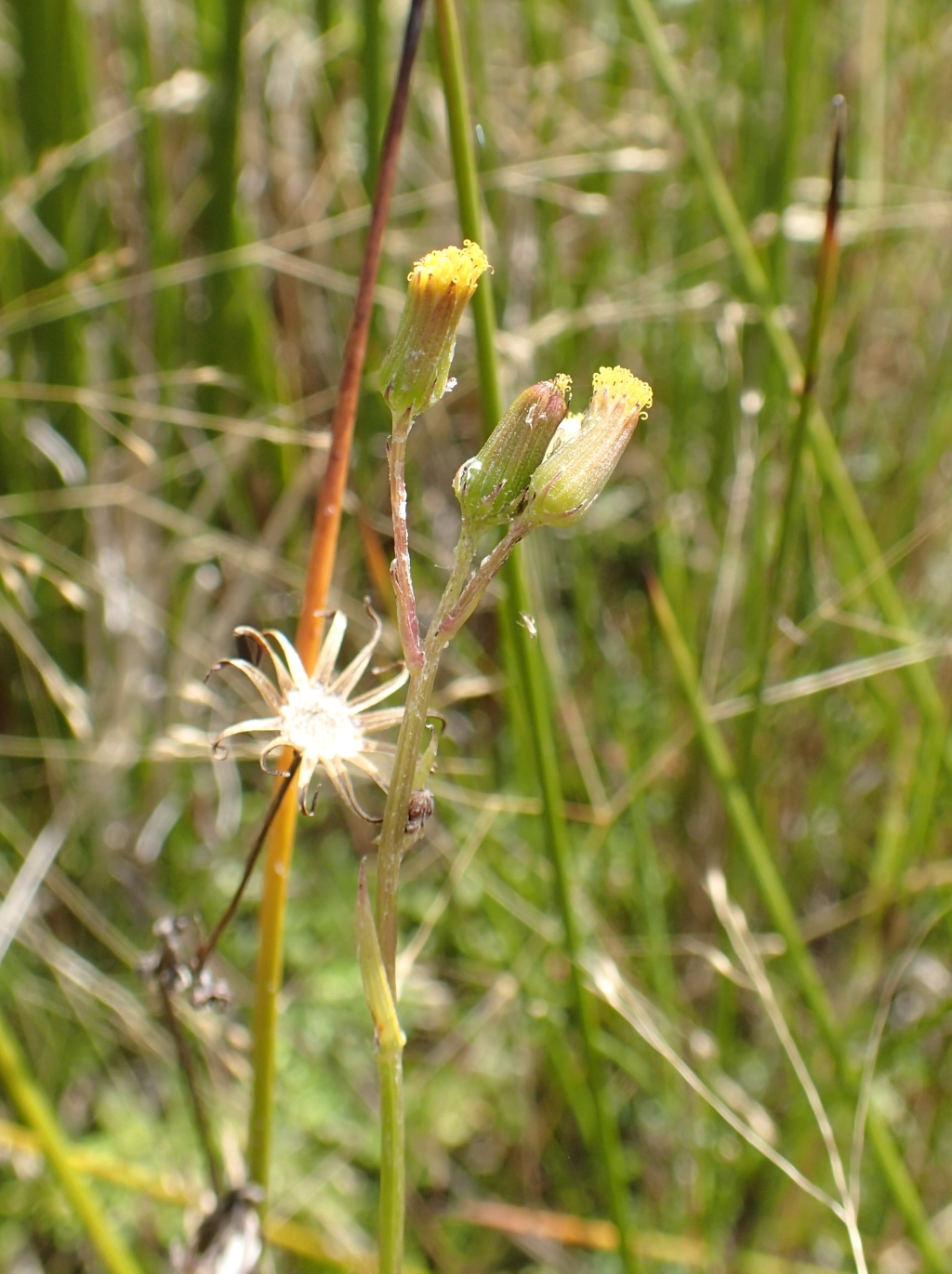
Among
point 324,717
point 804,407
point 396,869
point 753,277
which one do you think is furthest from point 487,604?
point 396,869

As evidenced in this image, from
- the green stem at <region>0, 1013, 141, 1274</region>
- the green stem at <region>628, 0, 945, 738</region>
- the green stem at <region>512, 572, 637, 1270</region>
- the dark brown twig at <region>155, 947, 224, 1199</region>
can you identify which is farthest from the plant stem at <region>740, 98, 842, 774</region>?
the green stem at <region>0, 1013, 141, 1274</region>

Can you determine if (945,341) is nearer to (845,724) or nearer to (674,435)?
(674,435)

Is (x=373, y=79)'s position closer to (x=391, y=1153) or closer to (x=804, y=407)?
(x=804, y=407)

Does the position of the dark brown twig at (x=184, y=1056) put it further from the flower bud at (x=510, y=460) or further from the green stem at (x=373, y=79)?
the green stem at (x=373, y=79)

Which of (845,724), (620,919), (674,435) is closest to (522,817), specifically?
(620,919)

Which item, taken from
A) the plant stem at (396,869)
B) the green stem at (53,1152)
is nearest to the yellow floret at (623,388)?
the plant stem at (396,869)

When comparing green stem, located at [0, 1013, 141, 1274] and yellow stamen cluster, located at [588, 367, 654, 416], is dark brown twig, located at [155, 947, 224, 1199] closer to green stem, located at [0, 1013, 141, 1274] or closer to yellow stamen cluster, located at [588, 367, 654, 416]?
green stem, located at [0, 1013, 141, 1274]
